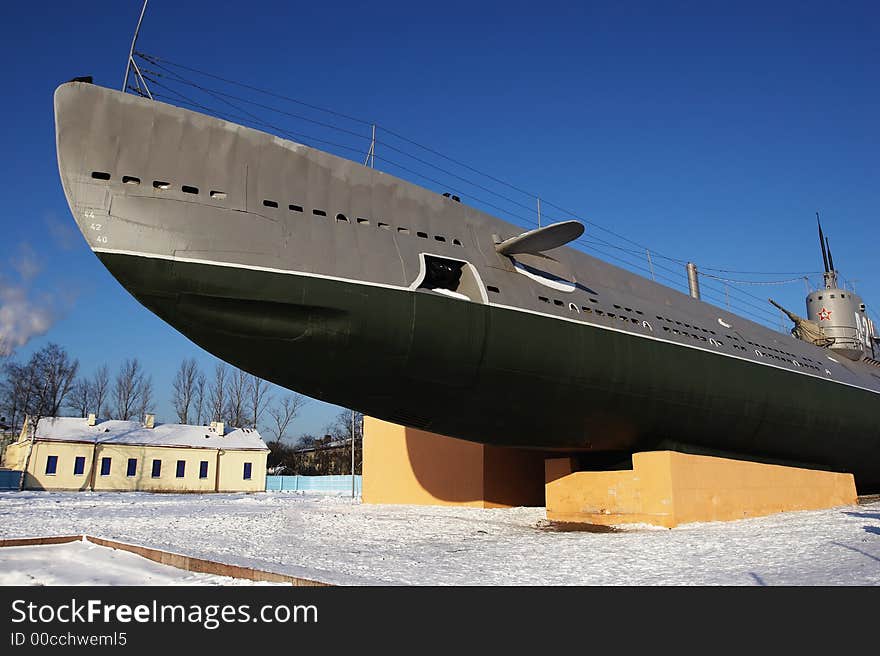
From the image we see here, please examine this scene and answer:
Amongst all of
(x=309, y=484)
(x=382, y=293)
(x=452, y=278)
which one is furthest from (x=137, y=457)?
(x=382, y=293)

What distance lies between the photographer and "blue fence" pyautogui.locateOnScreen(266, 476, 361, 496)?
38.8 m

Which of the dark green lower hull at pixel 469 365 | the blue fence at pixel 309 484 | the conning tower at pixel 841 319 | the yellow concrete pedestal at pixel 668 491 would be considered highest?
the conning tower at pixel 841 319

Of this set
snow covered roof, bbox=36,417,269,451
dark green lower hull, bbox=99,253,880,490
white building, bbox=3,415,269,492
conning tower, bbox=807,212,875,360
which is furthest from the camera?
snow covered roof, bbox=36,417,269,451

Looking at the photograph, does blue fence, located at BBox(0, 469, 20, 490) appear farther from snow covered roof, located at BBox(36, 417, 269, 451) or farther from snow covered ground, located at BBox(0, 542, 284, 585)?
snow covered ground, located at BBox(0, 542, 284, 585)

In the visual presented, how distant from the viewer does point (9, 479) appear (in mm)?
31391

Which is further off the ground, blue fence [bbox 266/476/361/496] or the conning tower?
the conning tower

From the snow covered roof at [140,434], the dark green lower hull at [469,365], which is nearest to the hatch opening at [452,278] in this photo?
the dark green lower hull at [469,365]

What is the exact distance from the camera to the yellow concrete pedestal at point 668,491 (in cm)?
1127

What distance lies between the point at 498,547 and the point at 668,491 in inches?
163

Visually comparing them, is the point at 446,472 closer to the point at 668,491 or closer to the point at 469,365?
the point at 668,491

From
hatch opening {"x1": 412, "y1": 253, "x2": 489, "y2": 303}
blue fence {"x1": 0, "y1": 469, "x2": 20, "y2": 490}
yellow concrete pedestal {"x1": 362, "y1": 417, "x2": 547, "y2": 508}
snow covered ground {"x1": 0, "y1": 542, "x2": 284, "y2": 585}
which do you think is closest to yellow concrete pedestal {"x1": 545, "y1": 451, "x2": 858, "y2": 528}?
yellow concrete pedestal {"x1": 362, "y1": 417, "x2": 547, "y2": 508}

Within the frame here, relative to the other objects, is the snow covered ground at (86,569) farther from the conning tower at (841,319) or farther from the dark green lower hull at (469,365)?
the conning tower at (841,319)

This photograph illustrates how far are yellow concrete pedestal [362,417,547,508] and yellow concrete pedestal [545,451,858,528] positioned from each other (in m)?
2.95

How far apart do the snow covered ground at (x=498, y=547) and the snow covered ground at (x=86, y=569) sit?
0.32 meters
